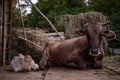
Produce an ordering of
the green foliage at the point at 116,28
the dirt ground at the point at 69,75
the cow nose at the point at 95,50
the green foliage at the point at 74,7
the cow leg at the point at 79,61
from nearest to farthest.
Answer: the dirt ground at the point at 69,75
the cow nose at the point at 95,50
the cow leg at the point at 79,61
the green foliage at the point at 116,28
the green foliage at the point at 74,7

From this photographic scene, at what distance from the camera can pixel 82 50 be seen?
10047 millimetres

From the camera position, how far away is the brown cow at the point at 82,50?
9.48m

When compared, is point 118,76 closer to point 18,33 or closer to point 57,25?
point 18,33

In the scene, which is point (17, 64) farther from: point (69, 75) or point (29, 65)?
point (69, 75)

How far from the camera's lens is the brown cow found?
31.1ft

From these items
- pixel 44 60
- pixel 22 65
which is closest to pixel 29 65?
pixel 22 65

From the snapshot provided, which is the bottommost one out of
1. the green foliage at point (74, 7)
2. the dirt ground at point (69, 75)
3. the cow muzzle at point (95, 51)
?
the dirt ground at point (69, 75)

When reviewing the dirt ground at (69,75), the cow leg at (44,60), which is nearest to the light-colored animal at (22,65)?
the dirt ground at (69,75)

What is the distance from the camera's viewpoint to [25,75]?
8820 mm

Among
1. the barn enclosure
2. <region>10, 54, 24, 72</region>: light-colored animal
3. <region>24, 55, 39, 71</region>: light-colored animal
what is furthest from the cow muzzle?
the barn enclosure

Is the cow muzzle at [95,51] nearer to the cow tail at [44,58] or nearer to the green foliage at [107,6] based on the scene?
the cow tail at [44,58]

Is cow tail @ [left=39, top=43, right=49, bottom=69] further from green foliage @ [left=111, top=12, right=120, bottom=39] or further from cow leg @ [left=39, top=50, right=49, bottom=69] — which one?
green foliage @ [left=111, top=12, right=120, bottom=39]

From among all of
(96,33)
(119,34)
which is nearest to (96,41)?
(96,33)

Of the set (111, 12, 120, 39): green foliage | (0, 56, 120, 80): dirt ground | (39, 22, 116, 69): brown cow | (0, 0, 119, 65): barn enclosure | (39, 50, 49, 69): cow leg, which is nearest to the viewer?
(0, 56, 120, 80): dirt ground
